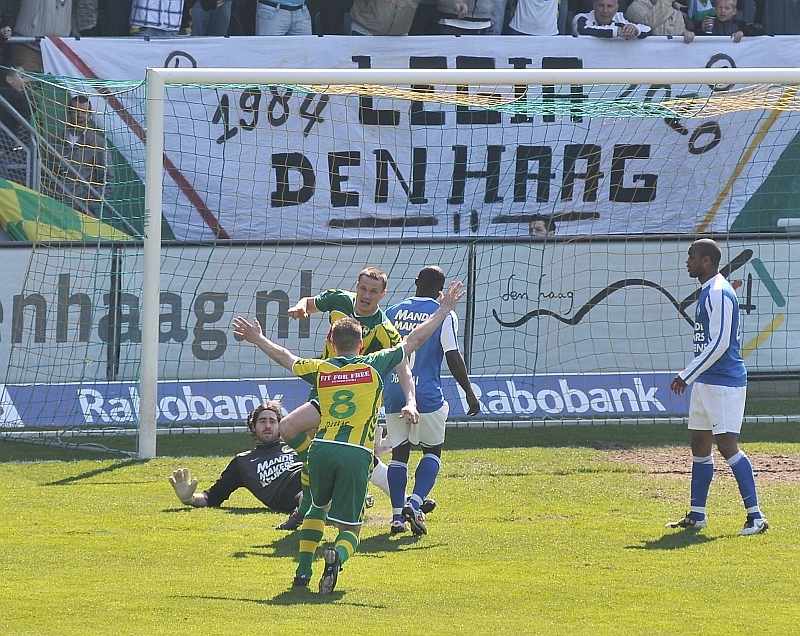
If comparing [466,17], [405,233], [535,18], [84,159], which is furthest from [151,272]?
[535,18]

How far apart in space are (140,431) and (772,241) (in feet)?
23.6

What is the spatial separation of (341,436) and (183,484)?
8.00ft

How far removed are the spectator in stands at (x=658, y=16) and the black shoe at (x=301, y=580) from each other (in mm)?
11141

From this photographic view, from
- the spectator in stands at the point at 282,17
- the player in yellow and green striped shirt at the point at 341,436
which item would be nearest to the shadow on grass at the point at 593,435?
the player in yellow and green striped shirt at the point at 341,436

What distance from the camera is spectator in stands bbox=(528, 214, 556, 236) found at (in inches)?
541

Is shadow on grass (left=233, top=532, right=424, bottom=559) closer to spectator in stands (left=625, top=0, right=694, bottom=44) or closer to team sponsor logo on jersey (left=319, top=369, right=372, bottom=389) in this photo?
team sponsor logo on jersey (left=319, top=369, right=372, bottom=389)

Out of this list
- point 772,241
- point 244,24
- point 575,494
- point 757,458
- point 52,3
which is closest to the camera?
point 575,494

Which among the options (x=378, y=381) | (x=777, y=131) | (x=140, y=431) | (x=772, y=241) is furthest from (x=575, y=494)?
(x=777, y=131)

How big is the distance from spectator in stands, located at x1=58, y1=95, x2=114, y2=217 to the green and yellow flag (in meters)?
0.31

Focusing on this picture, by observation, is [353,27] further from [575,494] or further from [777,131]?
[575,494]

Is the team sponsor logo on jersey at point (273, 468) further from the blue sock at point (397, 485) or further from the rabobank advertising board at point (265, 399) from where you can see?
the rabobank advertising board at point (265, 399)

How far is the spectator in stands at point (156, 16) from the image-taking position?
14.9 metres

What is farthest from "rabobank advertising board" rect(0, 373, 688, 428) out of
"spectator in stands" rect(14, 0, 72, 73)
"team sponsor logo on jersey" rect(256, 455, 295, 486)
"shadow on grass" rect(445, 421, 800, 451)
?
"spectator in stands" rect(14, 0, 72, 73)

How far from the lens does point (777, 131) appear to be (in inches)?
598
